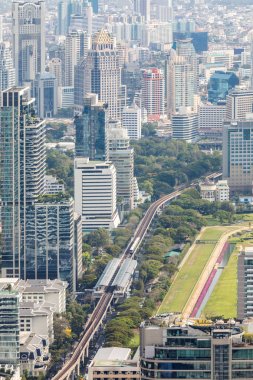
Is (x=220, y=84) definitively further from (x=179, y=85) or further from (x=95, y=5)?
(x=95, y=5)

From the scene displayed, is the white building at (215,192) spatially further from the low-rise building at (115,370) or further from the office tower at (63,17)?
the office tower at (63,17)

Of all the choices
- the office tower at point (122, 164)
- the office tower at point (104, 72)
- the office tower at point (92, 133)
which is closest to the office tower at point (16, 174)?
the office tower at point (92, 133)

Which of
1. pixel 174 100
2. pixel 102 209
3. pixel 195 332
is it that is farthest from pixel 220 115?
pixel 195 332

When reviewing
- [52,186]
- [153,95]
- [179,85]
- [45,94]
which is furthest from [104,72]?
[52,186]

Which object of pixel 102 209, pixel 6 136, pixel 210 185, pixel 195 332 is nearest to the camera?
pixel 195 332

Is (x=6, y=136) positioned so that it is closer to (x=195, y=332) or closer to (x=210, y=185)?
(x=210, y=185)

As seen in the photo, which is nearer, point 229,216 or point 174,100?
point 229,216
